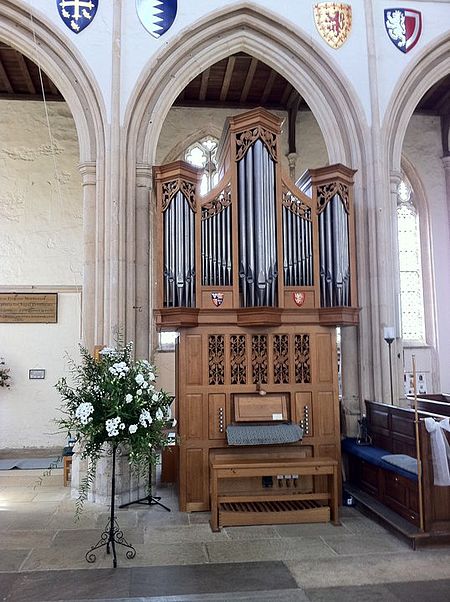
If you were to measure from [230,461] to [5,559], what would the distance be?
2206 mm

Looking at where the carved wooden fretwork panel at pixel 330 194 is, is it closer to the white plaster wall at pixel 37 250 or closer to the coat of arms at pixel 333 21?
the coat of arms at pixel 333 21

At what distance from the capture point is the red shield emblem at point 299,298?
243 inches

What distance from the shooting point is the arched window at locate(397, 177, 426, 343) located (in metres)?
10.8

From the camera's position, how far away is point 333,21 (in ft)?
24.0

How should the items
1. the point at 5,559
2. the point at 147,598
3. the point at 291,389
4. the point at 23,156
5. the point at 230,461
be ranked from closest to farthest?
the point at 147,598
the point at 5,559
the point at 230,461
the point at 291,389
the point at 23,156

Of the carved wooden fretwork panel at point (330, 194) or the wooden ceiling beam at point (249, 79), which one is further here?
the wooden ceiling beam at point (249, 79)

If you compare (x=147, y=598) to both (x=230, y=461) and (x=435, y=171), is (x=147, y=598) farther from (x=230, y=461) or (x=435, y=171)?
(x=435, y=171)

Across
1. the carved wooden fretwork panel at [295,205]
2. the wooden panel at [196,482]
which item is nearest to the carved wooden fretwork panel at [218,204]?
the carved wooden fretwork panel at [295,205]

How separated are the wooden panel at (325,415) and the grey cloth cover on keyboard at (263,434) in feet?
1.18

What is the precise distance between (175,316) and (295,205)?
1850 millimetres

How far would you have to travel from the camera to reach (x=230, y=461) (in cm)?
570

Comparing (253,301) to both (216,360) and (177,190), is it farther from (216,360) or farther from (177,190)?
(177,190)

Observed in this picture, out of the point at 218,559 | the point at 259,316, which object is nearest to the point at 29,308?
the point at 259,316

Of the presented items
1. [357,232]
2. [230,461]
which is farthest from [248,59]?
[230,461]
